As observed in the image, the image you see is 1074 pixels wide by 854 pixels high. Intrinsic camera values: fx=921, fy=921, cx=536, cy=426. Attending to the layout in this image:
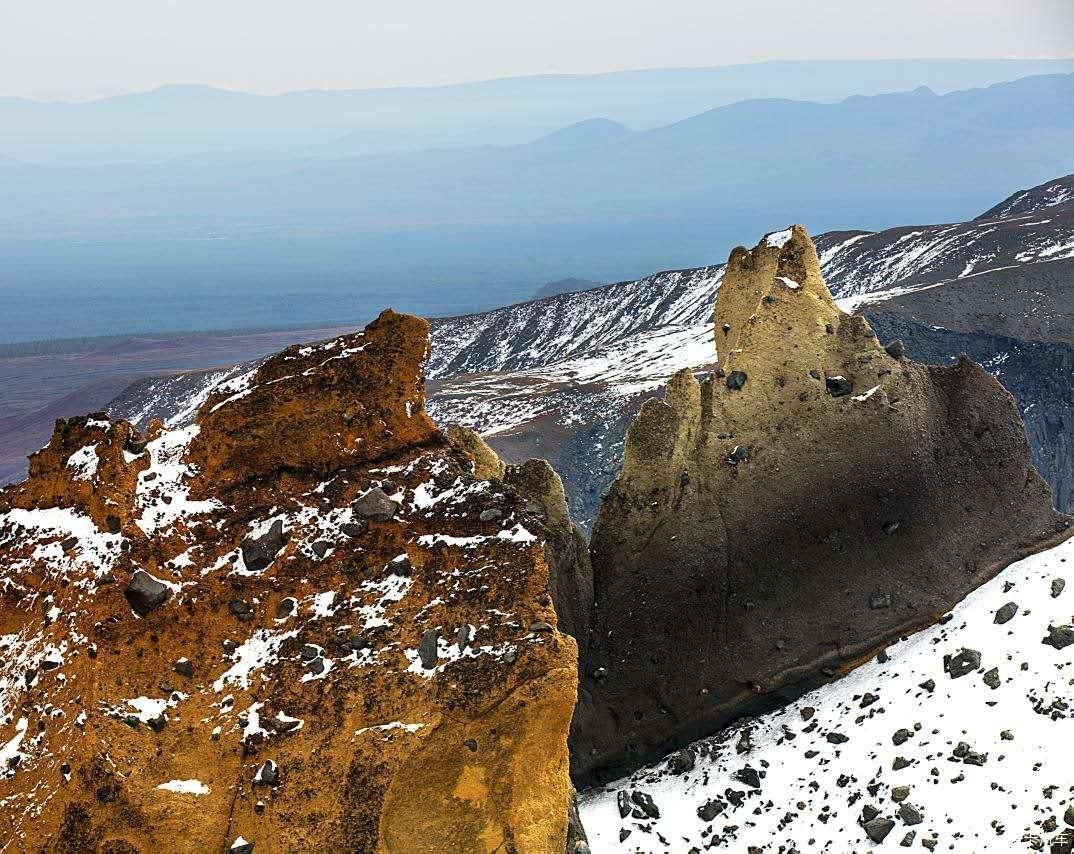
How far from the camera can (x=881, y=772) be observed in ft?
55.2

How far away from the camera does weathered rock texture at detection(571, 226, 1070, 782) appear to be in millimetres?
21375

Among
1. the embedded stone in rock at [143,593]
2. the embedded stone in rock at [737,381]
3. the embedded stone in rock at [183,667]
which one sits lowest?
the embedded stone in rock at [183,667]

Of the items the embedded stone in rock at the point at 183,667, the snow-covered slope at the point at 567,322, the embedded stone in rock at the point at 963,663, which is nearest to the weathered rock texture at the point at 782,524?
the embedded stone in rock at the point at 963,663

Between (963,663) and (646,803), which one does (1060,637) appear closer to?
(963,663)

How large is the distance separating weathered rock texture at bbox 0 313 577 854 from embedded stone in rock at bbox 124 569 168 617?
3 centimetres

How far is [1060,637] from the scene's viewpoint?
1733cm

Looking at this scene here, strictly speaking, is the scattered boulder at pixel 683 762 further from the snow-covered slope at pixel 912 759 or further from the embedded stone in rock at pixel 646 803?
the embedded stone in rock at pixel 646 803

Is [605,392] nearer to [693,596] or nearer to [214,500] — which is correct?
[693,596]

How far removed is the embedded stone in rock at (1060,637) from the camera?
17266mm

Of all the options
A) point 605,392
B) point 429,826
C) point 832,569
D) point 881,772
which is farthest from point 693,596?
point 605,392

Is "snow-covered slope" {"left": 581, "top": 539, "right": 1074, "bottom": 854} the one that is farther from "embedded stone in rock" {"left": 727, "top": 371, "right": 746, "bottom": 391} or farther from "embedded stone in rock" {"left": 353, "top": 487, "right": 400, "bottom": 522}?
"embedded stone in rock" {"left": 353, "top": 487, "right": 400, "bottom": 522}

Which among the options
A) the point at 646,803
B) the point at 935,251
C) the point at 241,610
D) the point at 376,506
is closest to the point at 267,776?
the point at 241,610

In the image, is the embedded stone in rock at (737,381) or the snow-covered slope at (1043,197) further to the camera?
the snow-covered slope at (1043,197)

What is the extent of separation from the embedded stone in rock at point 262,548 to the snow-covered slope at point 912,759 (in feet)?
29.8
